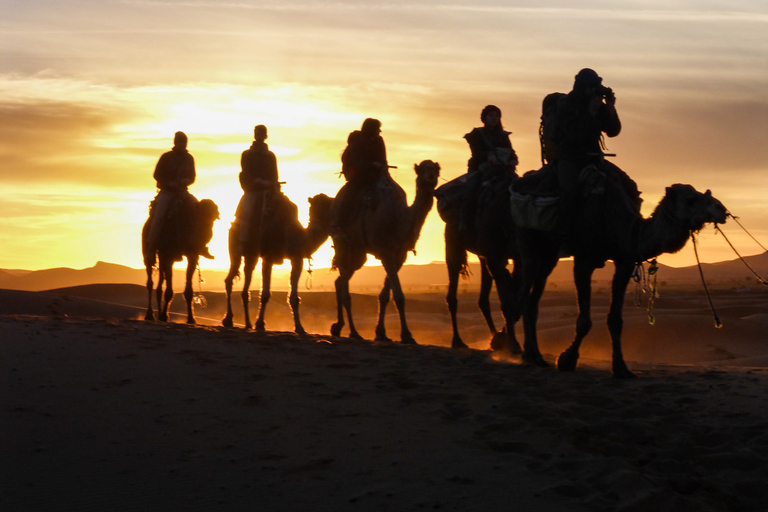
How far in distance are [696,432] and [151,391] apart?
4.96 metres

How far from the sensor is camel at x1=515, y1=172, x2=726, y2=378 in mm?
9812

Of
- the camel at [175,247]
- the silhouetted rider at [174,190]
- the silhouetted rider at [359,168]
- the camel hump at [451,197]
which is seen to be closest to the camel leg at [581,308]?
the camel hump at [451,197]

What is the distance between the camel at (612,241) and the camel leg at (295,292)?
4948 mm

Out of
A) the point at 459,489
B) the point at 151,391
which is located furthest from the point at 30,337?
the point at 459,489

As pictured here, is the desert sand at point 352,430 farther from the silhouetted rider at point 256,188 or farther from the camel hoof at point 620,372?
the silhouetted rider at point 256,188

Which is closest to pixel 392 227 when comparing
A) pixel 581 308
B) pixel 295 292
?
pixel 295 292

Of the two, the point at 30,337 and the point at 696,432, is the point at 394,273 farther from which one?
the point at 696,432

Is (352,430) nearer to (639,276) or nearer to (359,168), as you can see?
(639,276)

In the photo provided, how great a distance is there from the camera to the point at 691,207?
9.70 meters

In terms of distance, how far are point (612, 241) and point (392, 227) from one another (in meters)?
4.29

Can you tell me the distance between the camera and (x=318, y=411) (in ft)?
28.2

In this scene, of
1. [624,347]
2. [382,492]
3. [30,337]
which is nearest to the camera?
[382,492]

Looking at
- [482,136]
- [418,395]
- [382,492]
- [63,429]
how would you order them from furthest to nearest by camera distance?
[482,136] < [418,395] < [63,429] < [382,492]

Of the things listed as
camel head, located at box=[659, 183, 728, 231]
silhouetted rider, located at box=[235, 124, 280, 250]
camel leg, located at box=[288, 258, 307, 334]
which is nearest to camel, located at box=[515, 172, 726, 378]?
camel head, located at box=[659, 183, 728, 231]
